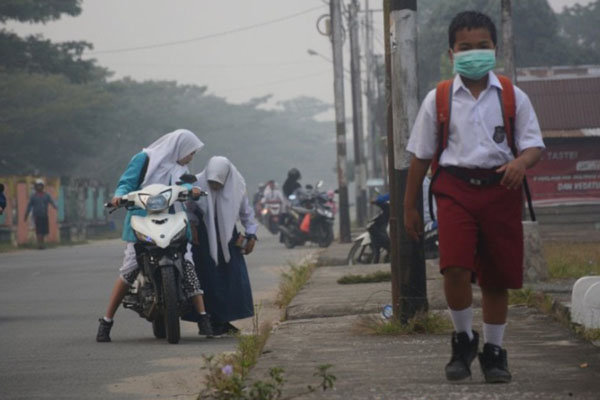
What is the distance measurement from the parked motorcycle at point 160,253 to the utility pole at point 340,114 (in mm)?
17308

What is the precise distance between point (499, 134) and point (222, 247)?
4830 mm

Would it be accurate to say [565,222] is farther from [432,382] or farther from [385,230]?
[432,382]

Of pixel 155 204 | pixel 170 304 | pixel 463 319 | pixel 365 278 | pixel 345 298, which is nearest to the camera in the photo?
pixel 463 319

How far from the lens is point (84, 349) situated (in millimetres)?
9219

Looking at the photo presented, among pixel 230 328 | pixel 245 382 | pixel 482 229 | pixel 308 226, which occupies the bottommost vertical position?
pixel 308 226

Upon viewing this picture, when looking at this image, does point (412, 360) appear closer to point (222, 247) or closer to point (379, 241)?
point (222, 247)

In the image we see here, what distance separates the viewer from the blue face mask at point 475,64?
5.73 m

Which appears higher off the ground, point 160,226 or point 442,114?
point 442,114

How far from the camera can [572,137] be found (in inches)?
1165

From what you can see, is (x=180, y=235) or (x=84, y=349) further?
(x=180, y=235)

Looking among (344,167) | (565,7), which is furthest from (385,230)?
(565,7)

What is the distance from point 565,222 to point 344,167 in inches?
212

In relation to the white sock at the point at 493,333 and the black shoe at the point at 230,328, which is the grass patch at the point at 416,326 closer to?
the white sock at the point at 493,333

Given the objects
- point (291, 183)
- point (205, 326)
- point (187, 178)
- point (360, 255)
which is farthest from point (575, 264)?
point (291, 183)
